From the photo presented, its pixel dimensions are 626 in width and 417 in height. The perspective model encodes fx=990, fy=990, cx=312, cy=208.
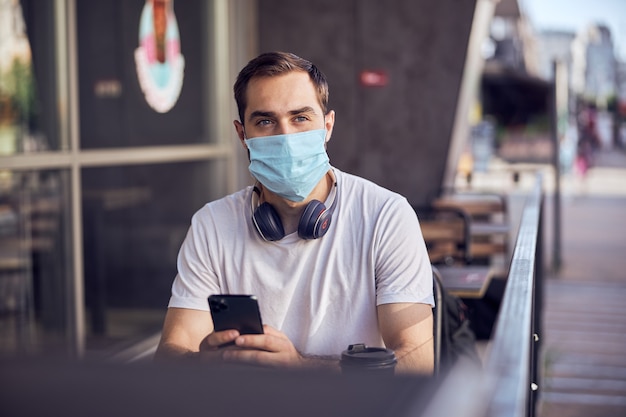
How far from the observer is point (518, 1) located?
39.6 feet

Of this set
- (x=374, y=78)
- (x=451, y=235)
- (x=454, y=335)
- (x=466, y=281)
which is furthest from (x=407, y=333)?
(x=374, y=78)

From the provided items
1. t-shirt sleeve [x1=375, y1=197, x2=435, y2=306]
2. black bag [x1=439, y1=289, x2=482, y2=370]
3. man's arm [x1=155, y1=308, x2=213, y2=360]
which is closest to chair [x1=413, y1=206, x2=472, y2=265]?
black bag [x1=439, y1=289, x2=482, y2=370]

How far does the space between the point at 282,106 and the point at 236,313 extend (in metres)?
0.57

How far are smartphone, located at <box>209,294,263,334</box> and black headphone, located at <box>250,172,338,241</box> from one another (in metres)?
0.30

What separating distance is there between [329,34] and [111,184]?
2.82 meters

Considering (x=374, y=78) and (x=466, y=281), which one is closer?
(x=466, y=281)

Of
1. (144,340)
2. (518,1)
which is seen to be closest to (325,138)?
(144,340)

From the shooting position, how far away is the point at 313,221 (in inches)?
96.0

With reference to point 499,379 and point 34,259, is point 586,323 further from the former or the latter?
point 499,379

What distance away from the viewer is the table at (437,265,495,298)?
4188mm

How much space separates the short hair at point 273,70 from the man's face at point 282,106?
0.01 m

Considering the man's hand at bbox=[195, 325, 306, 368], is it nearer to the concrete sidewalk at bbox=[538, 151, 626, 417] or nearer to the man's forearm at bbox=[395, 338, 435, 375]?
the man's forearm at bbox=[395, 338, 435, 375]

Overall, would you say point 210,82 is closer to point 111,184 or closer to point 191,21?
point 191,21

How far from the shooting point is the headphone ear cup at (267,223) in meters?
2.49
